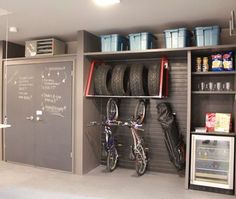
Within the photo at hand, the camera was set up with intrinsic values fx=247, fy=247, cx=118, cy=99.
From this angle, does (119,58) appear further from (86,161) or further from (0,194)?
(0,194)

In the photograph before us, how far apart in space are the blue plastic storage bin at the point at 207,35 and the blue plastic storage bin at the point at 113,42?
49.2 inches

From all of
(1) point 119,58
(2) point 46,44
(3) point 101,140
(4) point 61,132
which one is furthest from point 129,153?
(2) point 46,44

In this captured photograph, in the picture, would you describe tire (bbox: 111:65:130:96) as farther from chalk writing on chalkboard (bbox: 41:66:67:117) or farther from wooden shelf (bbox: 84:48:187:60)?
chalk writing on chalkboard (bbox: 41:66:67:117)

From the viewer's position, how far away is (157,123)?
4.55m

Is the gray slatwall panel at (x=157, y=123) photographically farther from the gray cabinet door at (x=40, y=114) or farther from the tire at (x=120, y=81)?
the gray cabinet door at (x=40, y=114)

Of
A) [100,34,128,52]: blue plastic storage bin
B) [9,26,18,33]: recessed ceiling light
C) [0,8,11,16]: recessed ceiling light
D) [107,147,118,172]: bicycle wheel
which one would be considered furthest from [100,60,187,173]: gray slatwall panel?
[0,8,11,16]: recessed ceiling light

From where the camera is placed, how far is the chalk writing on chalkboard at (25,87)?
15.7 feet

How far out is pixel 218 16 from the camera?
345 centimetres

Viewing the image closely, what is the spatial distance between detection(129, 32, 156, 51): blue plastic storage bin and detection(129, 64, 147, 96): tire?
0.36 metres

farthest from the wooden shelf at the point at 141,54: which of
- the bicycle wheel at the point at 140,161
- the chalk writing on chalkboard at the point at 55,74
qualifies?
the bicycle wheel at the point at 140,161

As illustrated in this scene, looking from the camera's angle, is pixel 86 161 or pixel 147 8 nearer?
pixel 147 8

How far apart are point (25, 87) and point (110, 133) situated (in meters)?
1.91

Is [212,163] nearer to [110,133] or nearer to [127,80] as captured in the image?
[110,133]

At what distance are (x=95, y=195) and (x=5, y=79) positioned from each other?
310 cm
